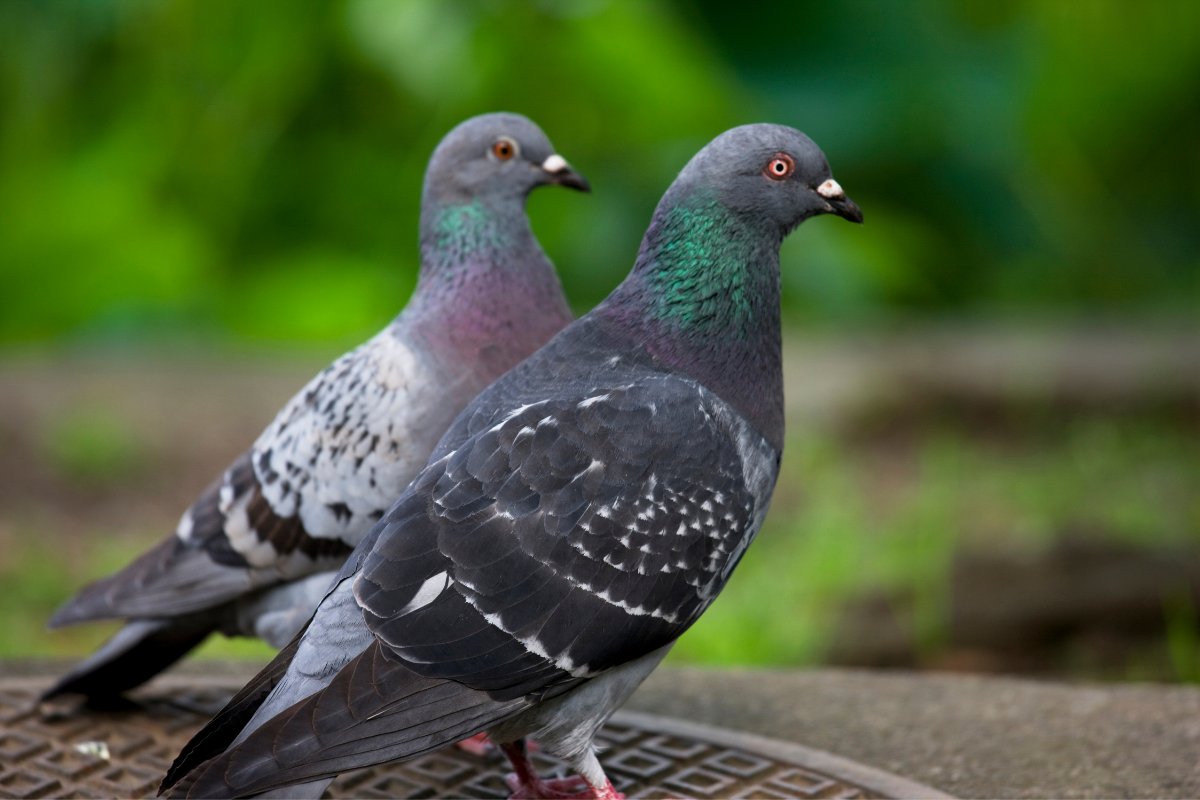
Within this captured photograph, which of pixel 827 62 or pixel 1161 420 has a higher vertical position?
pixel 827 62

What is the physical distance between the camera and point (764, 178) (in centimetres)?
304

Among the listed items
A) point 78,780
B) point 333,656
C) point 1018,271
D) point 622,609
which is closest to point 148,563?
point 78,780

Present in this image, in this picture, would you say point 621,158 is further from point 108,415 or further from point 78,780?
point 78,780

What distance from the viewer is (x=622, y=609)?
2.74 meters

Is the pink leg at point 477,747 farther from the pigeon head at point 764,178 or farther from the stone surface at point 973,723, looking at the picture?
the pigeon head at point 764,178

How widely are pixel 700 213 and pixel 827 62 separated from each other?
5.66 m

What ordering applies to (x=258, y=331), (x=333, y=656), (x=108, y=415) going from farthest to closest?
(x=258, y=331) < (x=108, y=415) < (x=333, y=656)

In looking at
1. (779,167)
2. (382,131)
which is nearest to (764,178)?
(779,167)

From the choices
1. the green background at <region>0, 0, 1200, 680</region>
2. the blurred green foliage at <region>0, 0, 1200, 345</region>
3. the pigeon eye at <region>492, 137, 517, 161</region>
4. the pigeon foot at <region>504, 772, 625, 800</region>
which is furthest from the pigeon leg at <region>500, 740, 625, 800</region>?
the blurred green foliage at <region>0, 0, 1200, 345</region>

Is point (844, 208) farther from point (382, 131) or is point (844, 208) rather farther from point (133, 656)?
point (382, 131)

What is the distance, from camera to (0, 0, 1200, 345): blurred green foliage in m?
7.90

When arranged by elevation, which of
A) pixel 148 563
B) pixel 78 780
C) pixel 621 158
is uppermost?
pixel 621 158

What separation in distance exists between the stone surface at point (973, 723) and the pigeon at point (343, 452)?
970mm

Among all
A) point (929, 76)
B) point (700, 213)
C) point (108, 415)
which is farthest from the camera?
point (929, 76)
